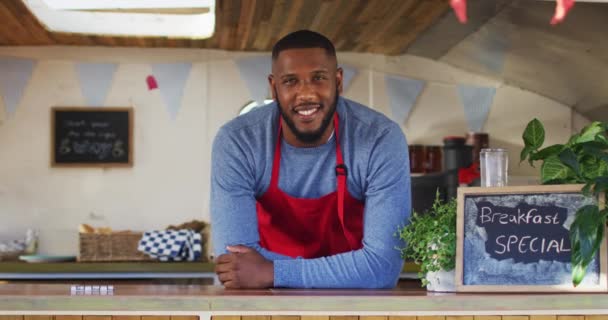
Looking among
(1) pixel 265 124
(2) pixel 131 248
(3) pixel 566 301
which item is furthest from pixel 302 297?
(2) pixel 131 248

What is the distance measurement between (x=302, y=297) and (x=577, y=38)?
326 centimetres

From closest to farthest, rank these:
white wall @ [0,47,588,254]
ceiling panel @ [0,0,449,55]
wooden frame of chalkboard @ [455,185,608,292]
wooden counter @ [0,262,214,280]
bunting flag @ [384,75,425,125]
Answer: wooden frame of chalkboard @ [455,185,608,292]
ceiling panel @ [0,0,449,55]
wooden counter @ [0,262,214,280]
white wall @ [0,47,588,254]
bunting flag @ [384,75,425,125]

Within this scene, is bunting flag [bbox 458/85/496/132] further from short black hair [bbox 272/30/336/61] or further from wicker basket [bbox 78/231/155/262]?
short black hair [bbox 272/30/336/61]

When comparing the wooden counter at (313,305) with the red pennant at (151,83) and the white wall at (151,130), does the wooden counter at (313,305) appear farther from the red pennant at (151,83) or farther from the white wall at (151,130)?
the red pennant at (151,83)

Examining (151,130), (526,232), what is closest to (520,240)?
(526,232)

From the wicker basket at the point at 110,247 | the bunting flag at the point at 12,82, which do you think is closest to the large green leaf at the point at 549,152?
the wicker basket at the point at 110,247

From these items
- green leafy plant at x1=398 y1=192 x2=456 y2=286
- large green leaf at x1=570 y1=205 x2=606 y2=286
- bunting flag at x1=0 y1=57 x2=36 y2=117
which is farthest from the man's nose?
bunting flag at x1=0 y1=57 x2=36 y2=117

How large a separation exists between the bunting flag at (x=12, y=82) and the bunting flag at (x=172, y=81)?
36.4 inches

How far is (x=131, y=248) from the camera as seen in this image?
5.34 m

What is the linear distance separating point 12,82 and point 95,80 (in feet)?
1.88

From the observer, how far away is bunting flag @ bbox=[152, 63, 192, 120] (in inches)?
249

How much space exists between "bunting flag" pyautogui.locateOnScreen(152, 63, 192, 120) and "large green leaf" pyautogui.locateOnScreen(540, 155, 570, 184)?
4509 mm

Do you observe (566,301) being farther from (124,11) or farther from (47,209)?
(47,209)

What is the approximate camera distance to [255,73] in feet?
20.8
